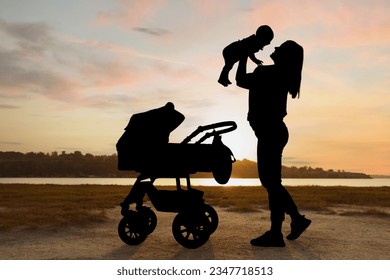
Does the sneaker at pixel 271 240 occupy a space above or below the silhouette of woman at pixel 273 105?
below

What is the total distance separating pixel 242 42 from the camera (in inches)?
299

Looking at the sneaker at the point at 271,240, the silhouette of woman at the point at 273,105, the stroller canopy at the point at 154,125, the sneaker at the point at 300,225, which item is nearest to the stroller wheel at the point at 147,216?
the stroller canopy at the point at 154,125

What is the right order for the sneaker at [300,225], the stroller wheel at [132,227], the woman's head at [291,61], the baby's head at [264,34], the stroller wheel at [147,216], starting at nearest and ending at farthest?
the baby's head at [264,34] < the woman's head at [291,61] < the sneaker at [300,225] < the stroller wheel at [132,227] < the stroller wheel at [147,216]

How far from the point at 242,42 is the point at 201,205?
299 centimetres

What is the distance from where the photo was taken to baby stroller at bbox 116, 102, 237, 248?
7676 mm

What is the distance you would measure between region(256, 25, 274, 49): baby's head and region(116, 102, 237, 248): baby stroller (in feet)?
5.58

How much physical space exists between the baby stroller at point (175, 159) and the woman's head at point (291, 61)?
5.11 feet

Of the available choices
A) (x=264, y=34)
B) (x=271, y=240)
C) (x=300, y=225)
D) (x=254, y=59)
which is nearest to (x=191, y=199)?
(x=271, y=240)

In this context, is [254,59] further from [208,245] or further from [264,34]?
[208,245]

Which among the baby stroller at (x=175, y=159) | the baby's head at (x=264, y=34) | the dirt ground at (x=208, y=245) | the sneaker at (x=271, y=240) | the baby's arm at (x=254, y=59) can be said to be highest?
the baby's head at (x=264, y=34)

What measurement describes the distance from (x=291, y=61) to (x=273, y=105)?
863mm

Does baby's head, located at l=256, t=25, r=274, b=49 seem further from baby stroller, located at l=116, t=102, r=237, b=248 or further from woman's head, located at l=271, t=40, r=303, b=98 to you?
baby stroller, located at l=116, t=102, r=237, b=248

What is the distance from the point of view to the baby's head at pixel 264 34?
7554 mm

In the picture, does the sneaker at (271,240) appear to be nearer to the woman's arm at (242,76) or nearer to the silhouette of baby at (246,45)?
the woman's arm at (242,76)
